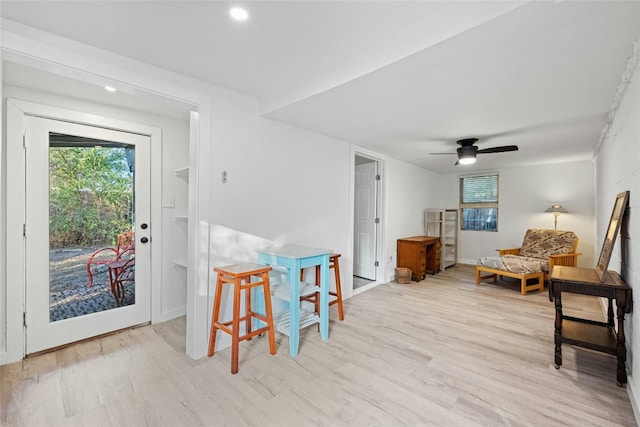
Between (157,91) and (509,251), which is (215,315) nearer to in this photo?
(157,91)

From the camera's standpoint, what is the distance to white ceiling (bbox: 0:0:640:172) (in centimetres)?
144

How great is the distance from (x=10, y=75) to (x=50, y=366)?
2.17 metres

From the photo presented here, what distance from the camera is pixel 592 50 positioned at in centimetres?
162

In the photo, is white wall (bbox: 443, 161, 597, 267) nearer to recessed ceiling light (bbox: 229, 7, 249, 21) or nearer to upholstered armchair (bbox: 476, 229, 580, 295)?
upholstered armchair (bbox: 476, 229, 580, 295)

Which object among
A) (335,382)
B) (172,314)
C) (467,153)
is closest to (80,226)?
(172,314)

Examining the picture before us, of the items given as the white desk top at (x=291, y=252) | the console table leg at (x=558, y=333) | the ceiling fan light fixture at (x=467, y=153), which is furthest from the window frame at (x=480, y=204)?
the white desk top at (x=291, y=252)

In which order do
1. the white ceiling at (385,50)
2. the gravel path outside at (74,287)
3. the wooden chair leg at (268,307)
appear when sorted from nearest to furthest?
1. the white ceiling at (385,50)
2. the wooden chair leg at (268,307)
3. the gravel path outside at (74,287)

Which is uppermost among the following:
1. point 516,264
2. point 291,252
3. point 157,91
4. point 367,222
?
point 157,91

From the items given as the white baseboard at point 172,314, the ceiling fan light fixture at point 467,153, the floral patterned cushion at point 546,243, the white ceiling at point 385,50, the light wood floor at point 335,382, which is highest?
the white ceiling at point 385,50

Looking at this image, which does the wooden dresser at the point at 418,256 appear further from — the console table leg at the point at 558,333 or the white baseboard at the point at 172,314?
the white baseboard at the point at 172,314

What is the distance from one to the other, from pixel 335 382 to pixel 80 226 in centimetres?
256

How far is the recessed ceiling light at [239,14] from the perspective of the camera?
148 centimetres

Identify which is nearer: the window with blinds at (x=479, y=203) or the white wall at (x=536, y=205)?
the white wall at (x=536, y=205)

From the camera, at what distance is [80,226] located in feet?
8.29
